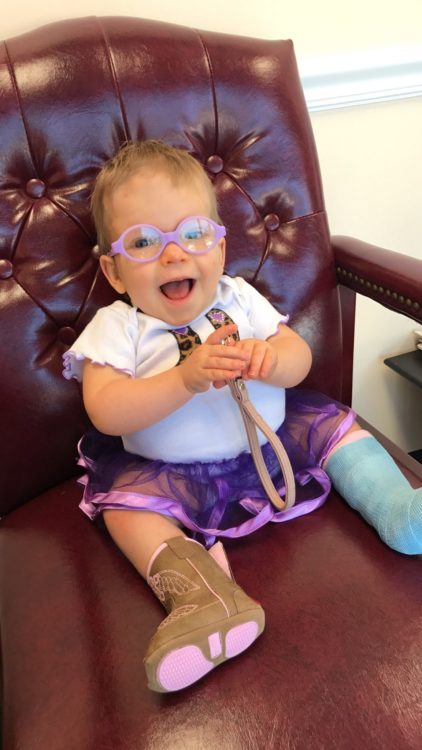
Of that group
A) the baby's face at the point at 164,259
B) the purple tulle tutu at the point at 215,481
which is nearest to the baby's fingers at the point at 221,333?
the baby's face at the point at 164,259

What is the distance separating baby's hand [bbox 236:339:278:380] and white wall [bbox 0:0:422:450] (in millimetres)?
654

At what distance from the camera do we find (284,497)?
81cm

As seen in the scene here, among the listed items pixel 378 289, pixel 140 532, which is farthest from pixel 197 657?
pixel 378 289

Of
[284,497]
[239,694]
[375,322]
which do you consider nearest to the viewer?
[239,694]

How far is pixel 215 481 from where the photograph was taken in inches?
32.6

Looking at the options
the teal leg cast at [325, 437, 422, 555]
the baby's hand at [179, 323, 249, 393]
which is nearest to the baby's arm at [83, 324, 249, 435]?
the baby's hand at [179, 323, 249, 393]

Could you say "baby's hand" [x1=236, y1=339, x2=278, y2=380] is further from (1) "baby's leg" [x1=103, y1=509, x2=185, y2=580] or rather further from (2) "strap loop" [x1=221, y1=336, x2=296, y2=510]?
(1) "baby's leg" [x1=103, y1=509, x2=185, y2=580]

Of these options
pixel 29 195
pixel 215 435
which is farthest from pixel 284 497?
pixel 29 195

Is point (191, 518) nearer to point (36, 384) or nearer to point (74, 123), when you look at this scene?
point (36, 384)

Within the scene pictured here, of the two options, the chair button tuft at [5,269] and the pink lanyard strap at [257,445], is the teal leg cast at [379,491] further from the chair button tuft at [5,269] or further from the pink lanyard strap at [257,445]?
the chair button tuft at [5,269]

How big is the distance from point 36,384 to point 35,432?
0.24ft

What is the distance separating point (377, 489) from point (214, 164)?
553 mm

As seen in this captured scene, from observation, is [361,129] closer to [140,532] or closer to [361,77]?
[361,77]

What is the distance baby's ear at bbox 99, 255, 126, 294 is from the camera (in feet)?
2.72
